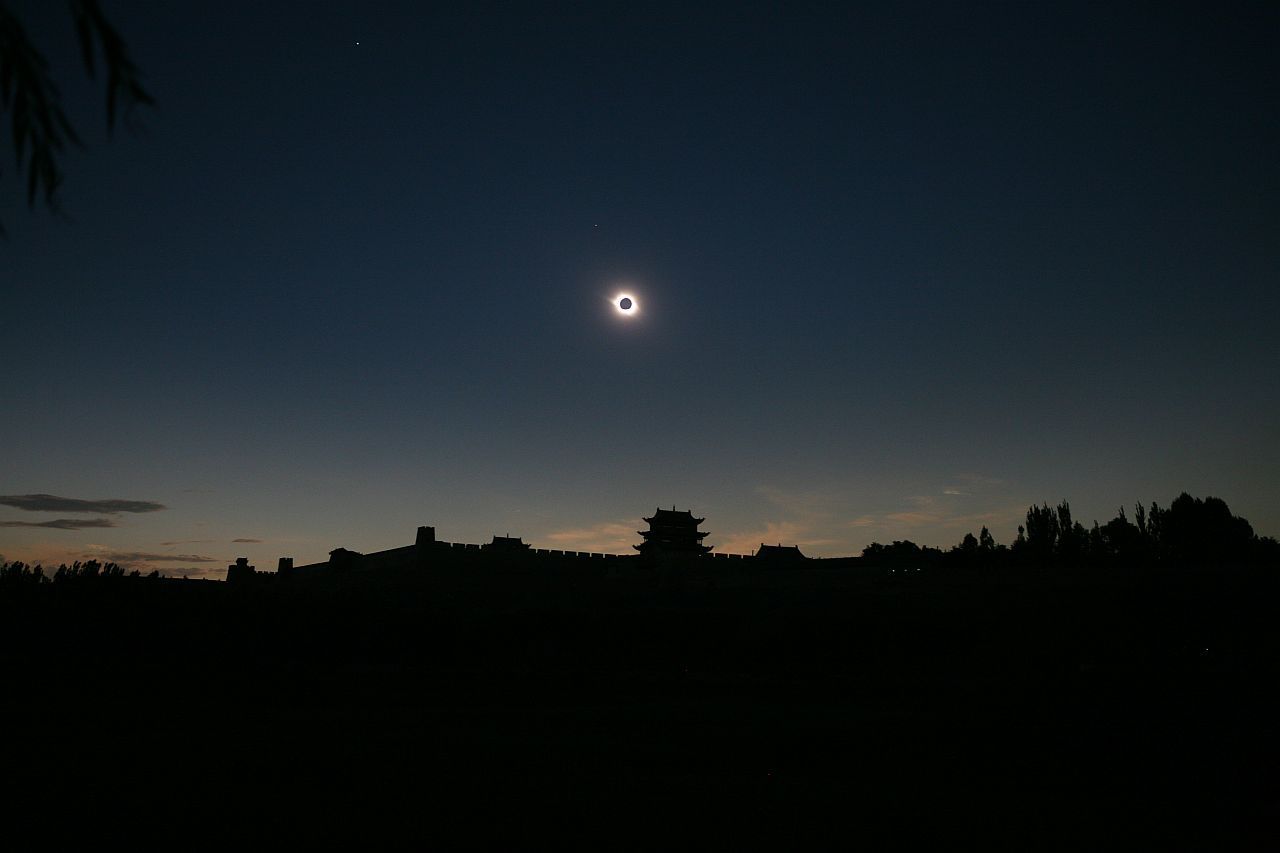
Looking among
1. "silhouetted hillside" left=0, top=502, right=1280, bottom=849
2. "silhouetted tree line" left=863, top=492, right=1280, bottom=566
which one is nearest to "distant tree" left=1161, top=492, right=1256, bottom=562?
"silhouetted tree line" left=863, top=492, right=1280, bottom=566

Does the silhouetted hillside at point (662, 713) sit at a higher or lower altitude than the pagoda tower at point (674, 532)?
lower

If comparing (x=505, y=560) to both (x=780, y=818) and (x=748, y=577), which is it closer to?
(x=748, y=577)

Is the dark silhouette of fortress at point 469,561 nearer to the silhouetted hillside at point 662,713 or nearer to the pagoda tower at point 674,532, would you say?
the silhouetted hillside at point 662,713

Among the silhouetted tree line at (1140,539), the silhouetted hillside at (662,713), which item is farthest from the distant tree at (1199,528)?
the silhouetted hillside at (662,713)

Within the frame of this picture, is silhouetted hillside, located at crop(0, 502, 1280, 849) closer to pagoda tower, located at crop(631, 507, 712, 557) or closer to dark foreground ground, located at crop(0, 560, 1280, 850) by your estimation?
dark foreground ground, located at crop(0, 560, 1280, 850)

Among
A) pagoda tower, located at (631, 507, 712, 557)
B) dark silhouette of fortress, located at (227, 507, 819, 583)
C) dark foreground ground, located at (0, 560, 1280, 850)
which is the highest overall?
pagoda tower, located at (631, 507, 712, 557)

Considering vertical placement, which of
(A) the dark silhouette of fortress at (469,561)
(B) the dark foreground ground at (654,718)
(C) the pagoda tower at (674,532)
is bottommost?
(B) the dark foreground ground at (654,718)

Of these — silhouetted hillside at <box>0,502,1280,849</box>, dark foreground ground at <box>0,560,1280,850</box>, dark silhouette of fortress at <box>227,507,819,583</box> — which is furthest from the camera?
dark silhouette of fortress at <box>227,507,819,583</box>

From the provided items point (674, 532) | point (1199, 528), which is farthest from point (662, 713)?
point (1199, 528)

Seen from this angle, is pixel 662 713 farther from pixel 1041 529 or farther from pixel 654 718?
pixel 1041 529
